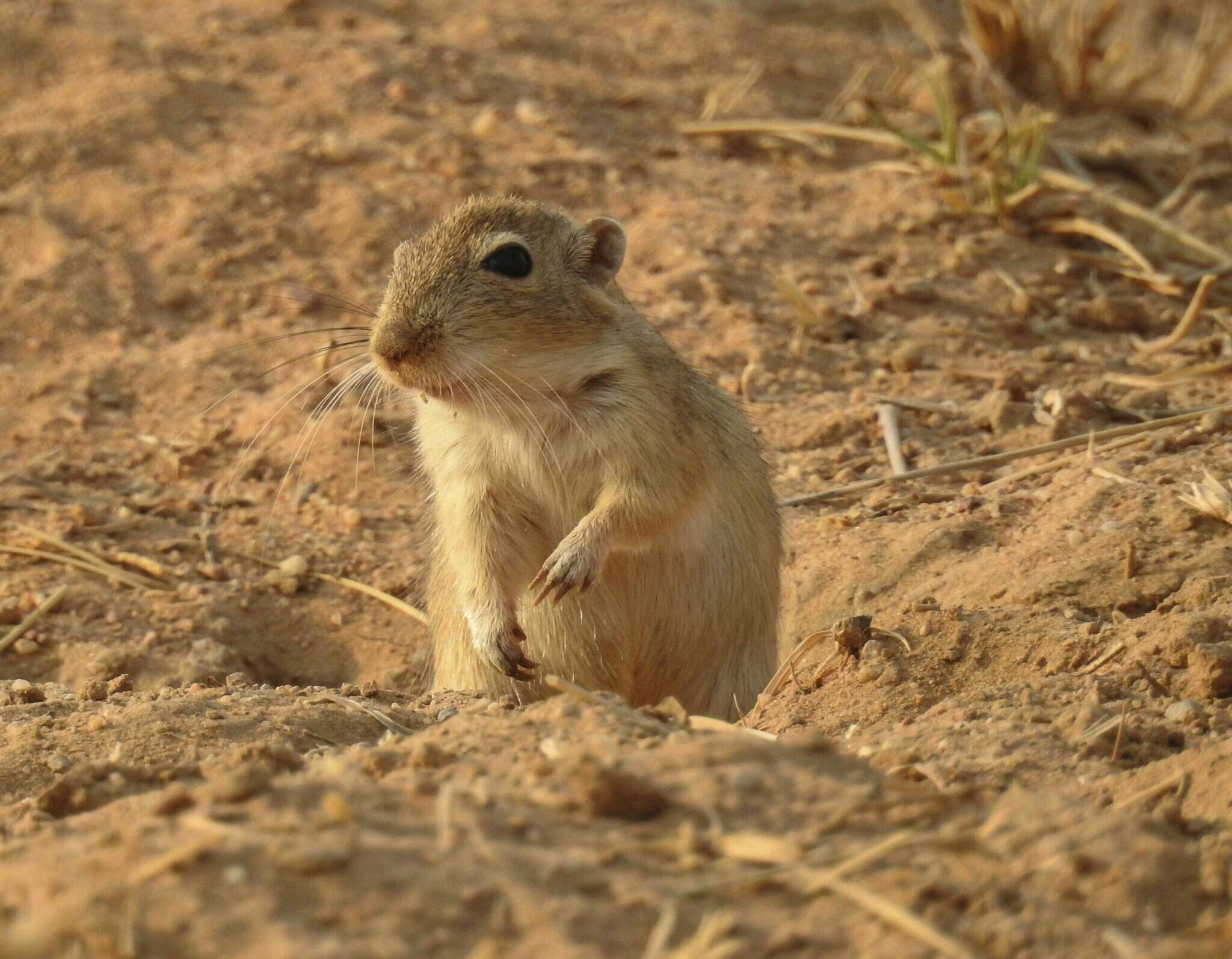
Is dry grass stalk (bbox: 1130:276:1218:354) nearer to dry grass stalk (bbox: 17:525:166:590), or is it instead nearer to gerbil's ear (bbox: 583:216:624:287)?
gerbil's ear (bbox: 583:216:624:287)

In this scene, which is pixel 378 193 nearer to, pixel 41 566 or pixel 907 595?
pixel 41 566

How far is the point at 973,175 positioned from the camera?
23.2 feet

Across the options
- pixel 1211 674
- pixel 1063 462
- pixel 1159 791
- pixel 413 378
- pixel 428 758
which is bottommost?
pixel 1063 462

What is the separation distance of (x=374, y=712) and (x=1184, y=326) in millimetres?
3664

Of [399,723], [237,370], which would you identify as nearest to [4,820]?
[399,723]

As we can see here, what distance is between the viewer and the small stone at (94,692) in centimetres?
404

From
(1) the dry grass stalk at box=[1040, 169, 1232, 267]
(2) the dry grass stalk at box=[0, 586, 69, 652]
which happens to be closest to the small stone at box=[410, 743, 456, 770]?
(2) the dry grass stalk at box=[0, 586, 69, 652]

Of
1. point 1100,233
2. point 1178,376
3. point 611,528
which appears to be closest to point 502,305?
point 611,528

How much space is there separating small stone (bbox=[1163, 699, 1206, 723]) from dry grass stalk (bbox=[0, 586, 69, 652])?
11.2 feet

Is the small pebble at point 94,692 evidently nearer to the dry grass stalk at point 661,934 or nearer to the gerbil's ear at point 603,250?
the gerbil's ear at point 603,250

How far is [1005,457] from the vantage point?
17.9ft

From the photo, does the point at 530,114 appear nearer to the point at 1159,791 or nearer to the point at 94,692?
the point at 94,692

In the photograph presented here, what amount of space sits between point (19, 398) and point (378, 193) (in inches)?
70.6

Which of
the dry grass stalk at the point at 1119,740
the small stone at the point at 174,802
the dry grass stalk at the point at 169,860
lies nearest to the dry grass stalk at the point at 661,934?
the dry grass stalk at the point at 169,860
